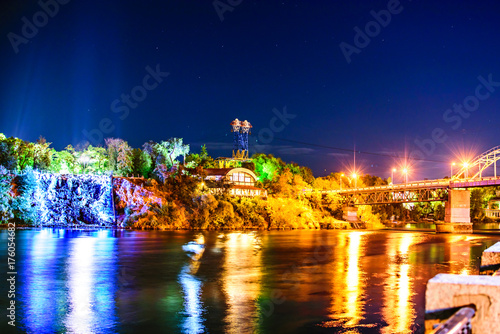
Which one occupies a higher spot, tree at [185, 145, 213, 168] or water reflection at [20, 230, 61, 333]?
tree at [185, 145, 213, 168]

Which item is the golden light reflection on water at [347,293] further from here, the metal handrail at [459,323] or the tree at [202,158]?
the tree at [202,158]

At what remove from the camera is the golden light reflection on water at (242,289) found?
17172 millimetres

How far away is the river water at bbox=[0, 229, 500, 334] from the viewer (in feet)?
55.8

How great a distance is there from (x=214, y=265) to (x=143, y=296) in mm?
11936

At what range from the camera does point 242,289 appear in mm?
24188

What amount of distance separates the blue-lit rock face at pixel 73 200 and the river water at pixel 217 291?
4130cm

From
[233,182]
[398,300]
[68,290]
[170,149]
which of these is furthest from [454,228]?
[68,290]

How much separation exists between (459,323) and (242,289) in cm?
2081

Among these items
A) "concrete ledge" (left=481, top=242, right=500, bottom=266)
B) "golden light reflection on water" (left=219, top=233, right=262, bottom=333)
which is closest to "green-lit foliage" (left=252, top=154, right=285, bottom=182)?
"golden light reflection on water" (left=219, top=233, right=262, bottom=333)

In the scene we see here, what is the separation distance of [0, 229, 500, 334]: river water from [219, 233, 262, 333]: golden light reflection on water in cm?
4

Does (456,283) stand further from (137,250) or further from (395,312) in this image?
(137,250)

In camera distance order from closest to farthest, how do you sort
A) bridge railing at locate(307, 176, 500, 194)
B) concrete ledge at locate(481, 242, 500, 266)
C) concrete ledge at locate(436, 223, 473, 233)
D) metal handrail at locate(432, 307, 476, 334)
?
1. metal handrail at locate(432, 307, 476, 334)
2. concrete ledge at locate(481, 242, 500, 266)
3. bridge railing at locate(307, 176, 500, 194)
4. concrete ledge at locate(436, 223, 473, 233)

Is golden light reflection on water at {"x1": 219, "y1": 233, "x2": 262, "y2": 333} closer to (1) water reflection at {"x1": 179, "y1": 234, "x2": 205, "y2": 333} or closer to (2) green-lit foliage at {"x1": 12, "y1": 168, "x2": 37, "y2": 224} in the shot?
(1) water reflection at {"x1": 179, "y1": 234, "x2": 205, "y2": 333}

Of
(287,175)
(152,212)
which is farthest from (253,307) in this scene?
(287,175)
